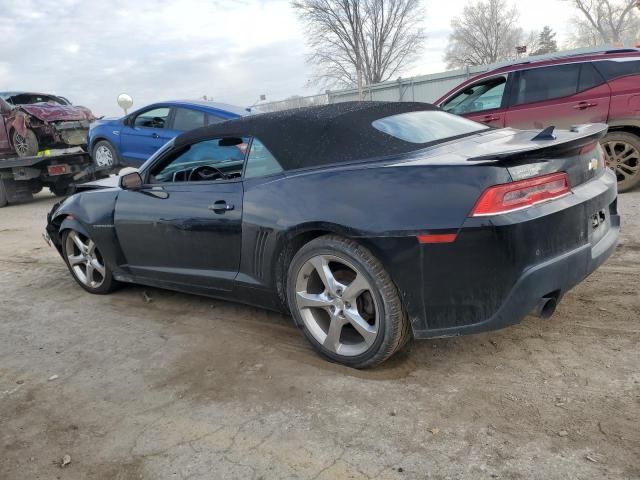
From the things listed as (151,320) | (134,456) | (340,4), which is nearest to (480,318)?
(134,456)

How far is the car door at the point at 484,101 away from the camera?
7281 millimetres

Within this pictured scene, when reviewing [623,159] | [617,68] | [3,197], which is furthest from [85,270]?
[3,197]

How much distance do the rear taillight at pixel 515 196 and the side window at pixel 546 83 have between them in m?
4.94

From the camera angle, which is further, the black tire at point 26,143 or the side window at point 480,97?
the black tire at point 26,143

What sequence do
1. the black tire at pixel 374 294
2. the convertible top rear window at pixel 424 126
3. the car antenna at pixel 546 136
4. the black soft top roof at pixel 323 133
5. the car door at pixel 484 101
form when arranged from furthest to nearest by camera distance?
the car door at pixel 484 101 → the convertible top rear window at pixel 424 126 → the black soft top roof at pixel 323 133 → the car antenna at pixel 546 136 → the black tire at pixel 374 294

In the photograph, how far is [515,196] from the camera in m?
2.52

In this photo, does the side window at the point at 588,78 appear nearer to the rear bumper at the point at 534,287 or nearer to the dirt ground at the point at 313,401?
the dirt ground at the point at 313,401

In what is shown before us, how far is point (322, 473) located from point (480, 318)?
104 centimetres

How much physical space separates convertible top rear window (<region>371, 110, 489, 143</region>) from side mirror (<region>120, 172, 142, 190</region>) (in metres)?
1.89

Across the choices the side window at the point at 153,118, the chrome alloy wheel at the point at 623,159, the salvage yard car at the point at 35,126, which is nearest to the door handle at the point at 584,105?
the chrome alloy wheel at the point at 623,159

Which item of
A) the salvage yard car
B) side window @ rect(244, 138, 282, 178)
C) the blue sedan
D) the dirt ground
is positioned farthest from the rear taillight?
the salvage yard car

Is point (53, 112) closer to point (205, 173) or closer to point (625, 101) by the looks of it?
point (205, 173)

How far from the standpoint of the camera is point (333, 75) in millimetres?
39406

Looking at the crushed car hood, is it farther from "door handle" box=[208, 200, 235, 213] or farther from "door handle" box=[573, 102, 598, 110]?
"door handle" box=[573, 102, 598, 110]
